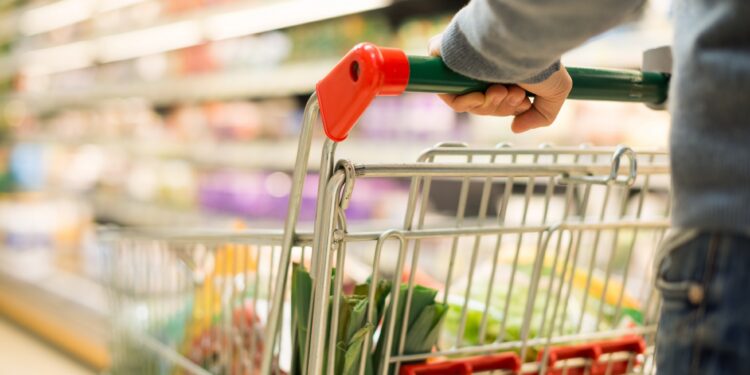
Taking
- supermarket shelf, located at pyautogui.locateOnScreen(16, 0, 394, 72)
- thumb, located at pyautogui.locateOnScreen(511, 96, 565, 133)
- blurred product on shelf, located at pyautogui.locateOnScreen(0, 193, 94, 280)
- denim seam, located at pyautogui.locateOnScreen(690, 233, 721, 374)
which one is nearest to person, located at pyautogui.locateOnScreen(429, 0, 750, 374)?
denim seam, located at pyautogui.locateOnScreen(690, 233, 721, 374)

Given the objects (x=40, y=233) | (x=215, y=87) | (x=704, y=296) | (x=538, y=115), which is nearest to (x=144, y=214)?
(x=40, y=233)

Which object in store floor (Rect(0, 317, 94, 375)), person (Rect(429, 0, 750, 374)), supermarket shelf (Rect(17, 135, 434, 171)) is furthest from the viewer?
store floor (Rect(0, 317, 94, 375))

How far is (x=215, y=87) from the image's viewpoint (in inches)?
148

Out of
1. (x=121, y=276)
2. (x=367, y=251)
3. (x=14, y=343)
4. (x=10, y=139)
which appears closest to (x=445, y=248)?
(x=367, y=251)

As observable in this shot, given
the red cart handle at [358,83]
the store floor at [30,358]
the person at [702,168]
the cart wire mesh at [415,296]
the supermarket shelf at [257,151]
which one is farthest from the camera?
the store floor at [30,358]

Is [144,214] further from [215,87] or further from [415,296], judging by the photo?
[415,296]

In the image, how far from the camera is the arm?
589 millimetres

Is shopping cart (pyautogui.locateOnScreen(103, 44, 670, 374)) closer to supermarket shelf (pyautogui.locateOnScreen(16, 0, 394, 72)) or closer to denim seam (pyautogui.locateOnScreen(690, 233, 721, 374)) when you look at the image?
denim seam (pyautogui.locateOnScreen(690, 233, 721, 374))

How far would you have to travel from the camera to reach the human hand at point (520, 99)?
77 centimetres

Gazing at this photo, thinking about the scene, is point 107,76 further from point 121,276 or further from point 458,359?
point 458,359

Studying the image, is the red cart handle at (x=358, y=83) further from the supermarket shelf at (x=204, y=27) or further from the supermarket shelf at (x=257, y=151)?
the supermarket shelf at (x=204, y=27)

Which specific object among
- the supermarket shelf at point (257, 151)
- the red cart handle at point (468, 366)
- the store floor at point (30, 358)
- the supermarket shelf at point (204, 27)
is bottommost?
the store floor at point (30, 358)

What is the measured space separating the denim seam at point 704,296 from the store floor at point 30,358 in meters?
2.84

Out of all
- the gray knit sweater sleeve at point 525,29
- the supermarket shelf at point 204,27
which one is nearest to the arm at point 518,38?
the gray knit sweater sleeve at point 525,29
